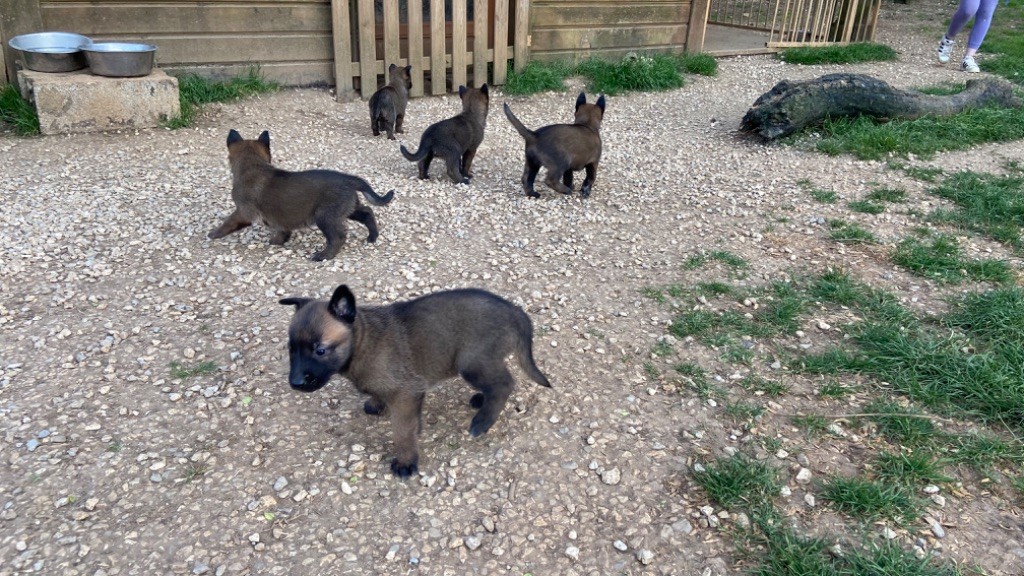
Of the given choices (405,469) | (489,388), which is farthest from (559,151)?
(405,469)

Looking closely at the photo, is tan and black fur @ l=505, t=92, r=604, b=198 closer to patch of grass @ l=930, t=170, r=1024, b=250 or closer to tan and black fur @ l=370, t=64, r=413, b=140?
tan and black fur @ l=370, t=64, r=413, b=140

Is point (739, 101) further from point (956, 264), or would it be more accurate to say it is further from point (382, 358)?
point (382, 358)

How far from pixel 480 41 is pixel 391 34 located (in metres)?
1.55

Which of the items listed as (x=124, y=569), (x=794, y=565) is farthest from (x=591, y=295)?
(x=124, y=569)

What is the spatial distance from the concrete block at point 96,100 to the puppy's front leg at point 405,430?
265 inches

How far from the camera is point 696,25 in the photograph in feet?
44.8

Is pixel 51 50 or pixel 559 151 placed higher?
pixel 51 50

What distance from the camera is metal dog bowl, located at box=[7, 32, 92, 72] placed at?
8055mm

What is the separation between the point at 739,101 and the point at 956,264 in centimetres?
666

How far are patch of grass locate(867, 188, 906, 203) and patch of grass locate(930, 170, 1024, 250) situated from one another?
424mm

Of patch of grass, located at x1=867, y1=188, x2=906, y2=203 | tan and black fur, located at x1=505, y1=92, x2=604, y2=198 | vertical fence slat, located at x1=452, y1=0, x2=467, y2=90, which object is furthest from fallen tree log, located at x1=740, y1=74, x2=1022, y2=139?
vertical fence slat, located at x1=452, y1=0, x2=467, y2=90

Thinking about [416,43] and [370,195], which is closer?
[370,195]

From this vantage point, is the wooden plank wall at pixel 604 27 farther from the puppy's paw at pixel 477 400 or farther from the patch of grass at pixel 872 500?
the patch of grass at pixel 872 500

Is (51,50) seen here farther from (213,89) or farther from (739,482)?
(739,482)
